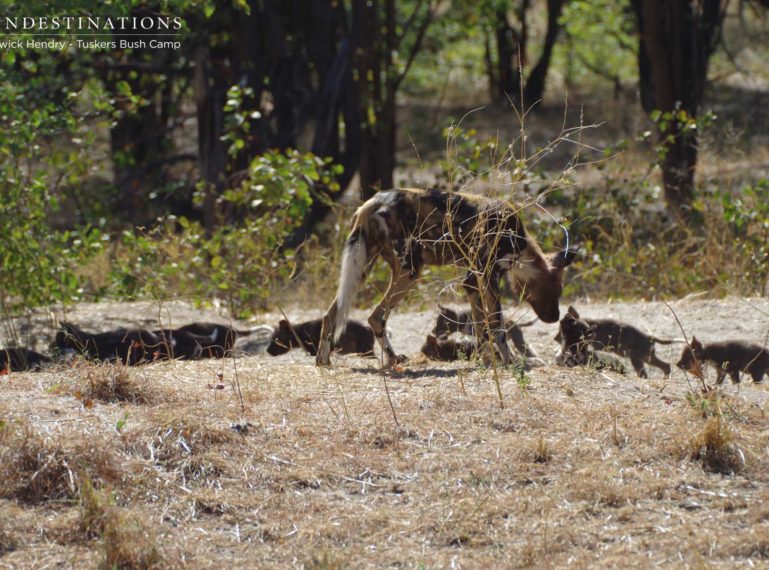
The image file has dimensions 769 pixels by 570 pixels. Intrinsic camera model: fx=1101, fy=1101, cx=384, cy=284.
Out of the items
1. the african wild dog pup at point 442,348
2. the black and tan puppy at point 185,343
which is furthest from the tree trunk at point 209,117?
the african wild dog pup at point 442,348

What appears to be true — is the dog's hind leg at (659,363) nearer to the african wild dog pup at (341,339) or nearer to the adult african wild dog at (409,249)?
the adult african wild dog at (409,249)

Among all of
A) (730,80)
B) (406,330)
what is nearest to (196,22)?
(406,330)

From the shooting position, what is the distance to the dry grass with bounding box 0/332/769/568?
434cm

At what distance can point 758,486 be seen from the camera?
4.85 metres

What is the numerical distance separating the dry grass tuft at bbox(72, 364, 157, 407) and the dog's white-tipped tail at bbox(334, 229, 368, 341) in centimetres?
162

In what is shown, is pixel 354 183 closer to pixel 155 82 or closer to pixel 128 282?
pixel 155 82

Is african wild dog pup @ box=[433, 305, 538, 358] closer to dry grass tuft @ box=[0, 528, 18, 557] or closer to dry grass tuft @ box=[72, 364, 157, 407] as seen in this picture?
dry grass tuft @ box=[72, 364, 157, 407]

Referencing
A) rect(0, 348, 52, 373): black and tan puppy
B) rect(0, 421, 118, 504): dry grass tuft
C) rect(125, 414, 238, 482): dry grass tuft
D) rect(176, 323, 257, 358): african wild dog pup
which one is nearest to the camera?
rect(0, 421, 118, 504): dry grass tuft

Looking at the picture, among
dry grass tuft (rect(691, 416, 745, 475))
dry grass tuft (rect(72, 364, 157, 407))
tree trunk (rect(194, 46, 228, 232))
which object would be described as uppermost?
tree trunk (rect(194, 46, 228, 232))

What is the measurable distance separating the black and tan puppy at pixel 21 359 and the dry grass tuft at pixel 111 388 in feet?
6.07

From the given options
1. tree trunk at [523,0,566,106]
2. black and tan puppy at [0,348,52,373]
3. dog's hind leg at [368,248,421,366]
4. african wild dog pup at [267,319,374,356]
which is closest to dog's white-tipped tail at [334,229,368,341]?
dog's hind leg at [368,248,421,366]

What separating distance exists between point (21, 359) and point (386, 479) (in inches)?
151

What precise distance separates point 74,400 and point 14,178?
444 cm

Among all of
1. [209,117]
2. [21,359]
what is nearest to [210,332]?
[21,359]
